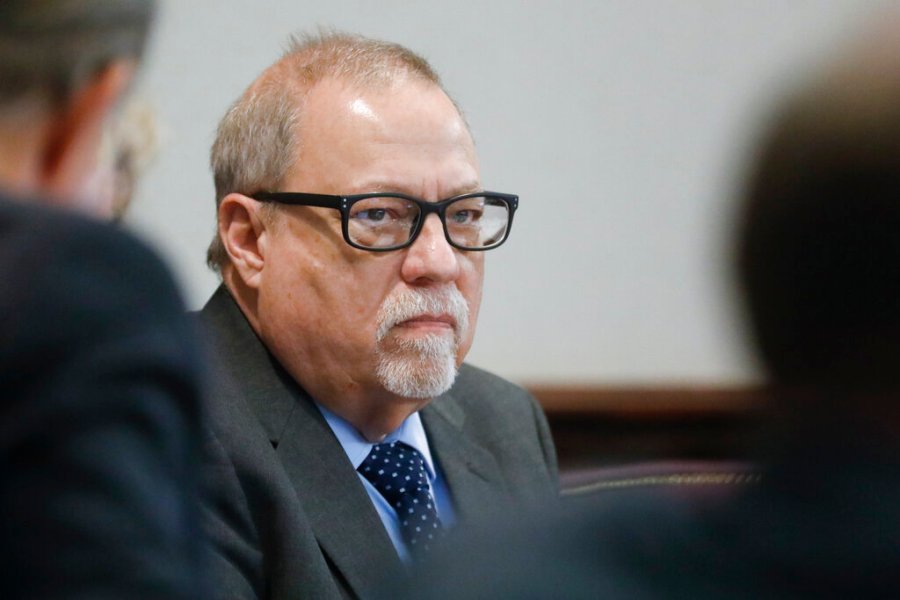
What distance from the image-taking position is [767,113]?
96 cm

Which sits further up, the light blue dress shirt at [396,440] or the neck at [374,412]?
the neck at [374,412]

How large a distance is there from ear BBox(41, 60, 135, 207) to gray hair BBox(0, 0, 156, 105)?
0.01m

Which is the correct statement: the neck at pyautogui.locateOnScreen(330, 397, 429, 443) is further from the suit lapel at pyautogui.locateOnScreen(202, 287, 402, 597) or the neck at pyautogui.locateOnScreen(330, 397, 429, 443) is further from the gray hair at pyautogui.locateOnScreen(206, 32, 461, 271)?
the gray hair at pyautogui.locateOnScreen(206, 32, 461, 271)

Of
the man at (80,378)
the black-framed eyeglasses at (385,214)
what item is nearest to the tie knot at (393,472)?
the black-framed eyeglasses at (385,214)

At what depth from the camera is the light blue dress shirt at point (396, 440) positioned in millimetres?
2166

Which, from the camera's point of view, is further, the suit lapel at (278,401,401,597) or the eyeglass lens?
the eyeglass lens

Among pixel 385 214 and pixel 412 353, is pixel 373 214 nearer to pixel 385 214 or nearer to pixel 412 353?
pixel 385 214

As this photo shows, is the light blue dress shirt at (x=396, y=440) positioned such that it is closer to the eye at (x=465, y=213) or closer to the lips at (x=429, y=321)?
the lips at (x=429, y=321)

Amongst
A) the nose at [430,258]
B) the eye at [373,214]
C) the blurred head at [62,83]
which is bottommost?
the nose at [430,258]

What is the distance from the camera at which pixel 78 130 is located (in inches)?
39.0

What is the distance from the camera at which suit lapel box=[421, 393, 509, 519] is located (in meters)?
2.32

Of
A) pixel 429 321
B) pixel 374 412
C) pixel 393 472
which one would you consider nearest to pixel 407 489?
pixel 393 472

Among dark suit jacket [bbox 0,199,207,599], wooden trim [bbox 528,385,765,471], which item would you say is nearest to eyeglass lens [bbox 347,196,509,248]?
dark suit jacket [bbox 0,199,207,599]

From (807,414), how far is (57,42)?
1.90ft
